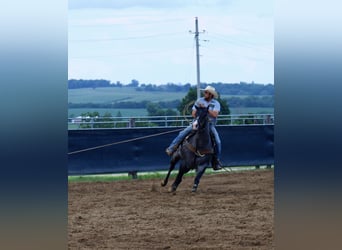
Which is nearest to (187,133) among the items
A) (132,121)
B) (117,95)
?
(132,121)

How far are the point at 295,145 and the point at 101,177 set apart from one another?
13.6 meters

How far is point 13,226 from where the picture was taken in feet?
7.86

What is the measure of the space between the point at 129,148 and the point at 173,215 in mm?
5451

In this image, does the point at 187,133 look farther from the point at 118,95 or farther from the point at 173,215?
the point at 118,95

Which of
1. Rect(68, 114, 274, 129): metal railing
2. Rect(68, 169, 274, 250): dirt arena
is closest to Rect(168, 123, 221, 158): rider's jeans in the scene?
Rect(68, 169, 274, 250): dirt arena

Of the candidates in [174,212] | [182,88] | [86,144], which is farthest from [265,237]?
[182,88]

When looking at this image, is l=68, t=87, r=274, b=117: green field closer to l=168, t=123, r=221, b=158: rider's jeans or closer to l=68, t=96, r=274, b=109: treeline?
l=68, t=96, r=274, b=109: treeline

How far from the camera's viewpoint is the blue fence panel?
47.9ft

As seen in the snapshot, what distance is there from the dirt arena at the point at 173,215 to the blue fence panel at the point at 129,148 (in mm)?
480

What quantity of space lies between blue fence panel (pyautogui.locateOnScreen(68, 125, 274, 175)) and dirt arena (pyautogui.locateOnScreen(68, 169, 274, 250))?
18.9 inches

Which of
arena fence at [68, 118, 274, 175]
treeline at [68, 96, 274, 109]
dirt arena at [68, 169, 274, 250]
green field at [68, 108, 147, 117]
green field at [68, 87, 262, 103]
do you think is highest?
green field at [68, 87, 262, 103]

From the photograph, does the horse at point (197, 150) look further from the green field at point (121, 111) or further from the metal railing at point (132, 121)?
the green field at point (121, 111)

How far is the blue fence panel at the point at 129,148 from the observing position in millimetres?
14609

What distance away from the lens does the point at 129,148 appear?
1504cm
